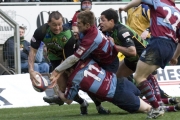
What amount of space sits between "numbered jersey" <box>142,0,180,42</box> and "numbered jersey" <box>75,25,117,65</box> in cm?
80

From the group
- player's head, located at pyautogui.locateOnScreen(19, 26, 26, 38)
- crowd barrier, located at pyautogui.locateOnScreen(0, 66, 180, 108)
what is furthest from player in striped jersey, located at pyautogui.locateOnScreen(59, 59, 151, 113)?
player's head, located at pyautogui.locateOnScreen(19, 26, 26, 38)

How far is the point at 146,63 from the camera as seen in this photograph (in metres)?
9.95

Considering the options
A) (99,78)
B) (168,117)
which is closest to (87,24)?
(99,78)

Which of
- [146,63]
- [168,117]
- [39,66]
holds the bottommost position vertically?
[39,66]

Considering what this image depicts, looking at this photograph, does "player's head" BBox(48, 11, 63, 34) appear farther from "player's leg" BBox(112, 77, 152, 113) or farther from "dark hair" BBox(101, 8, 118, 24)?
"player's leg" BBox(112, 77, 152, 113)

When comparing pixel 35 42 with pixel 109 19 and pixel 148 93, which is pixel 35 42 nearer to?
pixel 109 19

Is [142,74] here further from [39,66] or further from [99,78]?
[39,66]

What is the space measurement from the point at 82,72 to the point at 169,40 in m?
1.39

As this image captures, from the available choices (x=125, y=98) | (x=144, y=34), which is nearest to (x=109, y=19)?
(x=125, y=98)

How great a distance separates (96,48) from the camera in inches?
411

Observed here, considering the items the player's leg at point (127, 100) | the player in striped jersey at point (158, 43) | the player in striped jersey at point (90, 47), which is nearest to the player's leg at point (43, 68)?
the player in striped jersey at point (90, 47)

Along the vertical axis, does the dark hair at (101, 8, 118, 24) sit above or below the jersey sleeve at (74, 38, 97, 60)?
above

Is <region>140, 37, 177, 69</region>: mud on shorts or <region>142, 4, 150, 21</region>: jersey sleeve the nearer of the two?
<region>140, 37, 177, 69</region>: mud on shorts

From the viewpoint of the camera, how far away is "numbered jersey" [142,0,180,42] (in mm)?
10102
